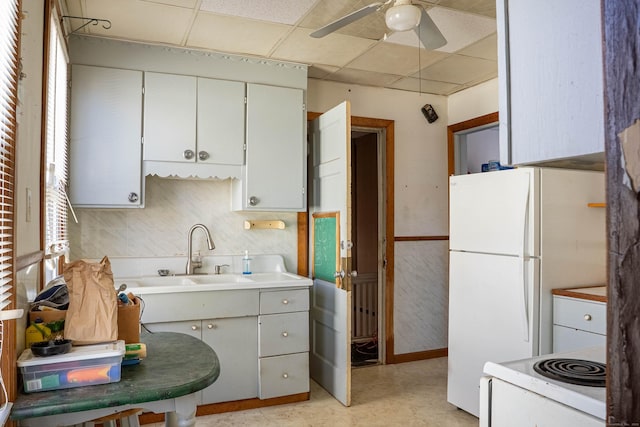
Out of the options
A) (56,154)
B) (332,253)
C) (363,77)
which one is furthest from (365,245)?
(56,154)

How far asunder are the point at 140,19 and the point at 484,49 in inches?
89.2

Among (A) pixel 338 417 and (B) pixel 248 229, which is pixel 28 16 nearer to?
(B) pixel 248 229

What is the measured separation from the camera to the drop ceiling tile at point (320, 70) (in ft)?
11.8

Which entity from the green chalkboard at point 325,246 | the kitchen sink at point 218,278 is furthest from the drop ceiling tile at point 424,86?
the kitchen sink at point 218,278

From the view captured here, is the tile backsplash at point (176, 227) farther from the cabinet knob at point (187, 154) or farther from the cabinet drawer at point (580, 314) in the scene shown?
the cabinet drawer at point (580, 314)

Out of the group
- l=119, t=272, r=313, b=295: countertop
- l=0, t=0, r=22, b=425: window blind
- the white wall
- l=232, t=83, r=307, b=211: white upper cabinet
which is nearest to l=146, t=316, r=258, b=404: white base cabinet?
l=119, t=272, r=313, b=295: countertop

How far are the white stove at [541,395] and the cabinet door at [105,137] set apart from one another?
2476mm

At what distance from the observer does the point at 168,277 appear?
3266 mm

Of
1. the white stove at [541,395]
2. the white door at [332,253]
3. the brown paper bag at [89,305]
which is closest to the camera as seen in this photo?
the white stove at [541,395]

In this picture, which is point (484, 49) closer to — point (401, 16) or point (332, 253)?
point (401, 16)

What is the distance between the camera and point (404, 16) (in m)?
2.04

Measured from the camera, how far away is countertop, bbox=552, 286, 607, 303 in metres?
2.37

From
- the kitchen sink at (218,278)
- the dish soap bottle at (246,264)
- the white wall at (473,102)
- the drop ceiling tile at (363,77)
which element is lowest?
the kitchen sink at (218,278)

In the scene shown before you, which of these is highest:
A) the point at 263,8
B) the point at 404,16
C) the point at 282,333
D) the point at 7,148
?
the point at 263,8
